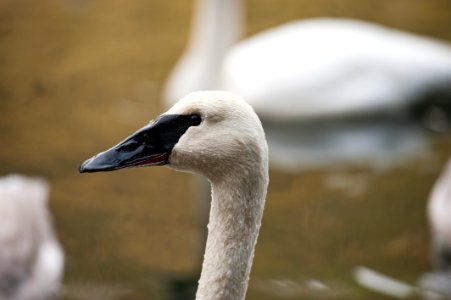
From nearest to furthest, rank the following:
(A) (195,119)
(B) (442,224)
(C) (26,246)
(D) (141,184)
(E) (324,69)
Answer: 1. (A) (195,119)
2. (C) (26,246)
3. (B) (442,224)
4. (D) (141,184)
5. (E) (324,69)

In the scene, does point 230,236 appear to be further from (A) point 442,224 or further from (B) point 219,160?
(A) point 442,224

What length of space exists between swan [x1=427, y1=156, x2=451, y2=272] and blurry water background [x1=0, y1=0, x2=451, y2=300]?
0.29 ft

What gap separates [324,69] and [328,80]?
0.09m

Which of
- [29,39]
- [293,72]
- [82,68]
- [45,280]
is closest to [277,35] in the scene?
[293,72]

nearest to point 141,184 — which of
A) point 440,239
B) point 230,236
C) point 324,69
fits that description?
point 440,239

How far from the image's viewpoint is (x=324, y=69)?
7754mm

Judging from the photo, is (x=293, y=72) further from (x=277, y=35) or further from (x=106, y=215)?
(x=106, y=215)

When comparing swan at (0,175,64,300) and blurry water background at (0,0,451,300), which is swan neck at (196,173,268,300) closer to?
swan at (0,175,64,300)

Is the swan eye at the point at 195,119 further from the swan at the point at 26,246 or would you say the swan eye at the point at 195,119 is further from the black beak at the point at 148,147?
the swan at the point at 26,246

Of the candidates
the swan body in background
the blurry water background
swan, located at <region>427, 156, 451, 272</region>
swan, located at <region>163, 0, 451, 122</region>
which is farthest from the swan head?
the swan body in background

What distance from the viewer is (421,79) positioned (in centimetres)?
805

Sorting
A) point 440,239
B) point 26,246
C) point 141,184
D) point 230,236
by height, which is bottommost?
point 230,236

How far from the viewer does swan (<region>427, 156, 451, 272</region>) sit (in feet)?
18.7

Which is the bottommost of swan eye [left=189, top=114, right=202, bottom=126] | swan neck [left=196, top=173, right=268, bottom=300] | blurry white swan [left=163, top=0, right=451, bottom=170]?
swan neck [left=196, top=173, right=268, bottom=300]
